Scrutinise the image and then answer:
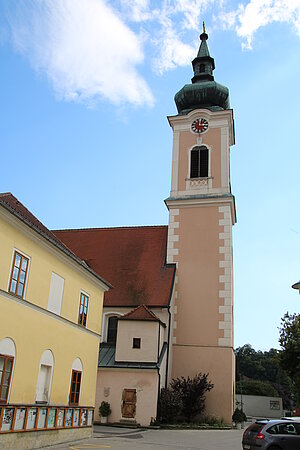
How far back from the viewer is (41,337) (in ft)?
46.0

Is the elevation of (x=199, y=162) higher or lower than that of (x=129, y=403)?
higher

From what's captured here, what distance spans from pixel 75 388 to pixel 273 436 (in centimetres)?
708

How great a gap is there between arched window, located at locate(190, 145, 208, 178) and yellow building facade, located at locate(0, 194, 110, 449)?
42.1ft

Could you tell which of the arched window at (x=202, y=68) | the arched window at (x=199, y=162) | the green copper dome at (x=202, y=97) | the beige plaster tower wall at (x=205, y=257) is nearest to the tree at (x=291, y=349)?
the beige plaster tower wall at (x=205, y=257)

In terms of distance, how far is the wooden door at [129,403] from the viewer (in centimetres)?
2152

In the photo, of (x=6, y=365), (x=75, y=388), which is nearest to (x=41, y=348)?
(x=6, y=365)

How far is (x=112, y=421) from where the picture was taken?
71.3 ft

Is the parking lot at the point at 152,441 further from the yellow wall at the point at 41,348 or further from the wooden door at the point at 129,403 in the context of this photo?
the yellow wall at the point at 41,348

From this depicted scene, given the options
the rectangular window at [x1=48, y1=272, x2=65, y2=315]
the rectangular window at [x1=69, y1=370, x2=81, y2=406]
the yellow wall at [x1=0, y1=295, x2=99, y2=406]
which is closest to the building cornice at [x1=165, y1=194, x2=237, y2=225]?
the yellow wall at [x1=0, y1=295, x2=99, y2=406]

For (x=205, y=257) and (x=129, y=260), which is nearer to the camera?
(x=205, y=257)

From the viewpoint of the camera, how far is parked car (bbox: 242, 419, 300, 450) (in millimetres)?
12680

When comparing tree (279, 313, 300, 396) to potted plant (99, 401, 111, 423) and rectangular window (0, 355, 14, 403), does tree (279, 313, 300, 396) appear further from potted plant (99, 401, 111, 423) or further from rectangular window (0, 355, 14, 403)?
rectangular window (0, 355, 14, 403)

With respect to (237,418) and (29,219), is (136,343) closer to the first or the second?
(237,418)

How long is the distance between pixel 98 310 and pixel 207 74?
2105cm
